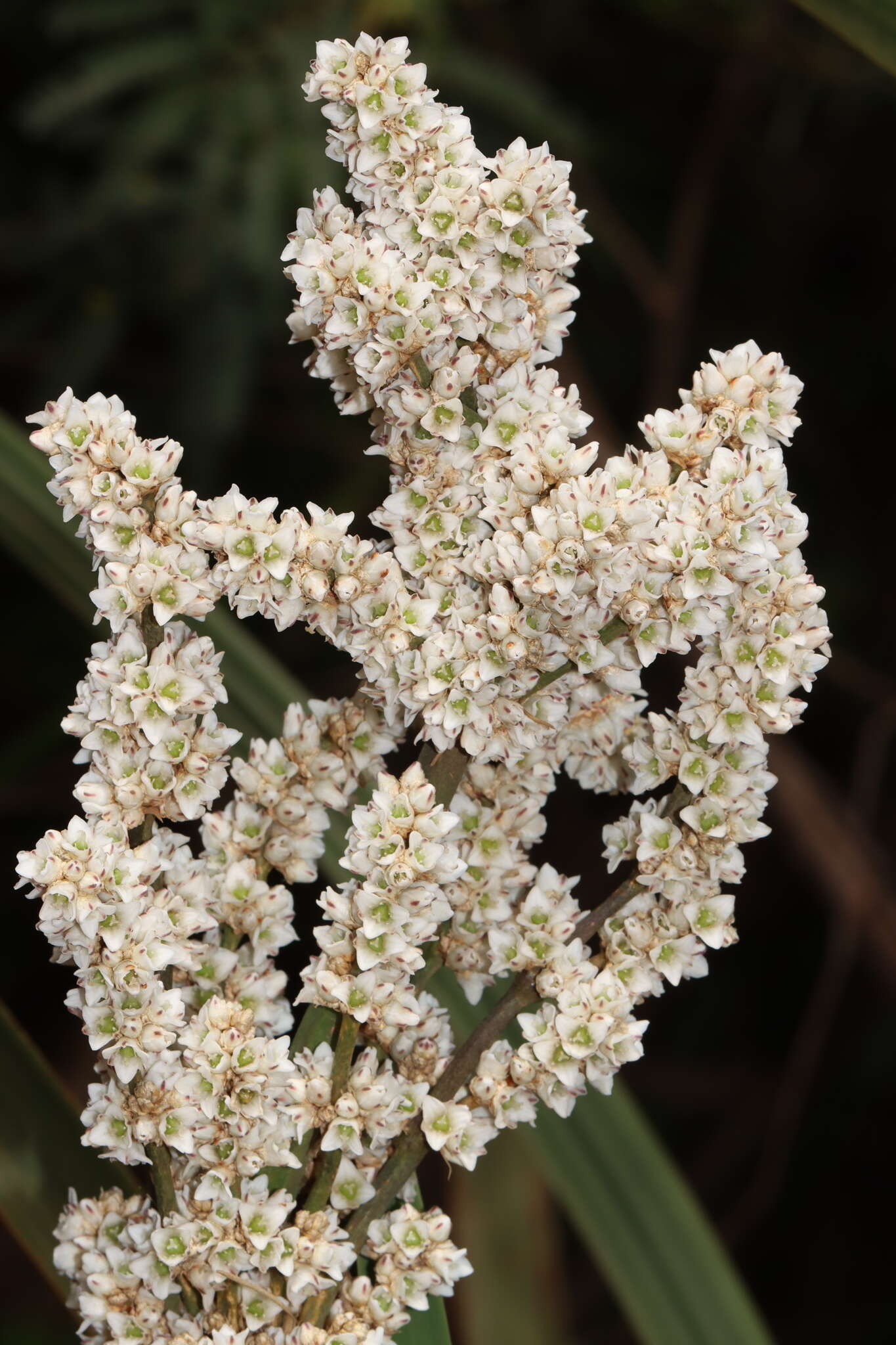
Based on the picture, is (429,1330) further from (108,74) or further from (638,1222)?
(108,74)

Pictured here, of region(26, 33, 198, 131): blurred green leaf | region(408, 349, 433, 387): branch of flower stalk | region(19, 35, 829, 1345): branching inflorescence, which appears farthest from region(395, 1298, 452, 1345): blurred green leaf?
region(26, 33, 198, 131): blurred green leaf

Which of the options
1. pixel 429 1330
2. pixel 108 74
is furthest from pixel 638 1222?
pixel 108 74

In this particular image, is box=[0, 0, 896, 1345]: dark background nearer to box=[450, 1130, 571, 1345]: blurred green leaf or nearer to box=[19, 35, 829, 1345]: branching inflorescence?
box=[450, 1130, 571, 1345]: blurred green leaf

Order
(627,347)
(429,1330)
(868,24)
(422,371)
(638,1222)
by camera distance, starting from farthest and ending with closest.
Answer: (627,347) → (638,1222) → (868,24) → (429,1330) → (422,371)

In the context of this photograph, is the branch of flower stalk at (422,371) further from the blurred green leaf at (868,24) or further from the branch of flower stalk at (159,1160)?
the blurred green leaf at (868,24)

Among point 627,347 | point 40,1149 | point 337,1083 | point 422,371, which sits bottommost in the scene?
point 40,1149


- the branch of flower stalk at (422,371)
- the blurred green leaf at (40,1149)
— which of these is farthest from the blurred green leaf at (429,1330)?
the branch of flower stalk at (422,371)
